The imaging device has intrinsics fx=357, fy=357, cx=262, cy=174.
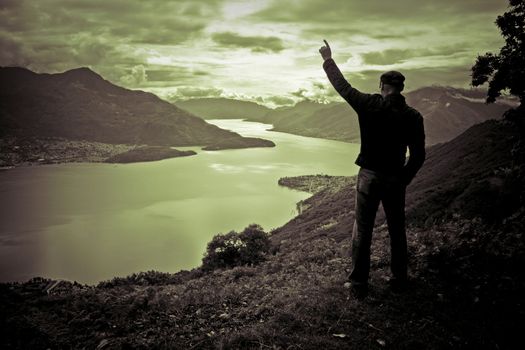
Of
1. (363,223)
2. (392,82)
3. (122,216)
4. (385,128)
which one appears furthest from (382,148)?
(122,216)

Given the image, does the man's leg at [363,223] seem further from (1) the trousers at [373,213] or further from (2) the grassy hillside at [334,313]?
(2) the grassy hillside at [334,313]

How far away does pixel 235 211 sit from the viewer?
4498 inches

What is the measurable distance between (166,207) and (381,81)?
120949 millimetres

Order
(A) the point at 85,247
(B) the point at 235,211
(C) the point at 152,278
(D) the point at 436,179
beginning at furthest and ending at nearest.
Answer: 1. (B) the point at 235,211
2. (A) the point at 85,247
3. (D) the point at 436,179
4. (C) the point at 152,278

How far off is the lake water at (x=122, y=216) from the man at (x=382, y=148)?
64.3 meters

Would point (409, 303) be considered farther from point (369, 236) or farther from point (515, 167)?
point (515, 167)

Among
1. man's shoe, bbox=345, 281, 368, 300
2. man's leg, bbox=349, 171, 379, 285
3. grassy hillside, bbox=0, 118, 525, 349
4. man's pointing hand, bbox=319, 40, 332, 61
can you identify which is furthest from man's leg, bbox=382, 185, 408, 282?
man's pointing hand, bbox=319, 40, 332, 61

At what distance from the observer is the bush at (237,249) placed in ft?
95.2

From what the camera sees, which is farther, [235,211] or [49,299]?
[235,211]

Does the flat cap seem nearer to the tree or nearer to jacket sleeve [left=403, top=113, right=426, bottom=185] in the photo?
jacket sleeve [left=403, top=113, right=426, bottom=185]

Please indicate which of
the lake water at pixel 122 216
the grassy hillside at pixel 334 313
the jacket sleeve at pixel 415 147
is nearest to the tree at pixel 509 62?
the grassy hillside at pixel 334 313

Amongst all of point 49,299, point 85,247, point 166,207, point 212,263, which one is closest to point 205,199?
point 166,207

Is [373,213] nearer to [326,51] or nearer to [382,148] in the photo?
[382,148]

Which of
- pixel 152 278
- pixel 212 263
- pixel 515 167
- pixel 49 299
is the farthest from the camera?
pixel 212 263
